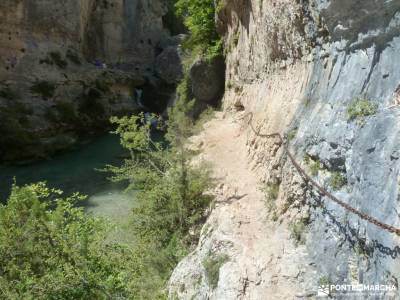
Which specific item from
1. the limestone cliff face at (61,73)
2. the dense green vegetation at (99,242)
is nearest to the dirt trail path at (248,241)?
the dense green vegetation at (99,242)

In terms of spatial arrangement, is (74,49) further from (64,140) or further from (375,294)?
(375,294)

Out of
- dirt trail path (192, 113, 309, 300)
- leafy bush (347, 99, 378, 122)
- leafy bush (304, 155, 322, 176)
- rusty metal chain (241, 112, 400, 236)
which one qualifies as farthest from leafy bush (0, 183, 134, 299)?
leafy bush (347, 99, 378, 122)

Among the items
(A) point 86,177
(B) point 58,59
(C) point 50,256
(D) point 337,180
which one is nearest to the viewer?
(D) point 337,180

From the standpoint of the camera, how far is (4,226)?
6.64m

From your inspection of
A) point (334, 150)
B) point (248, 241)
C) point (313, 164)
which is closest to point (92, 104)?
point (248, 241)

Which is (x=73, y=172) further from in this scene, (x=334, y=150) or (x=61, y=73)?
(x=334, y=150)

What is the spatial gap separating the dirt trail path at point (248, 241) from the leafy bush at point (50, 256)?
2.04 meters

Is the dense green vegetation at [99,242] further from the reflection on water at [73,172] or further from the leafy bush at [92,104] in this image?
the leafy bush at [92,104]

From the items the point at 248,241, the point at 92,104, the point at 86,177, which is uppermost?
the point at 248,241

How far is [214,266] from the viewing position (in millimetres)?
6434

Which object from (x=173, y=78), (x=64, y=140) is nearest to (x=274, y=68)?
(x=64, y=140)

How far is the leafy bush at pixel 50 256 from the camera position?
239 inches

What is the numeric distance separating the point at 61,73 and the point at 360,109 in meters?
23.4

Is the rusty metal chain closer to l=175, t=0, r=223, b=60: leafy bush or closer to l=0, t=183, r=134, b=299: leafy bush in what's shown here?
l=0, t=183, r=134, b=299: leafy bush
